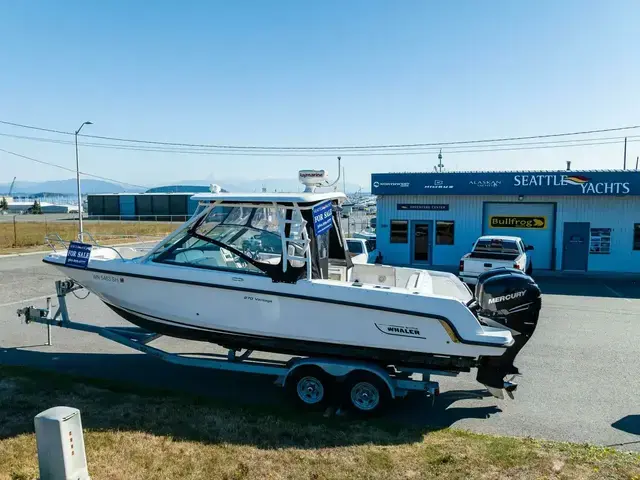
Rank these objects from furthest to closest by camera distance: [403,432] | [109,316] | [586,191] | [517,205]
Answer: [517,205] → [586,191] → [109,316] → [403,432]

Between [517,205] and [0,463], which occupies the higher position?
[517,205]

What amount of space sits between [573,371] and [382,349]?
340 cm

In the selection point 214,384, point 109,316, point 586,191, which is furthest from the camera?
point 586,191

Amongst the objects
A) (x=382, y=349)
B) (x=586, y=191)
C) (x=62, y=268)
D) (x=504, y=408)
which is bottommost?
(x=504, y=408)

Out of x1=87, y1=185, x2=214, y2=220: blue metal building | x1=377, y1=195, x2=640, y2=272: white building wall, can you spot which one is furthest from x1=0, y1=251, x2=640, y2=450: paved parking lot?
x1=87, y1=185, x2=214, y2=220: blue metal building

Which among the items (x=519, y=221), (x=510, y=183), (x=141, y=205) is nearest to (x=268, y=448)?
(x=510, y=183)

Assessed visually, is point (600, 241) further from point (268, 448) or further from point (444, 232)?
point (268, 448)

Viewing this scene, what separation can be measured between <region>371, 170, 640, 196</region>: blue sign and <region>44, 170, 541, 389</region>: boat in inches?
469

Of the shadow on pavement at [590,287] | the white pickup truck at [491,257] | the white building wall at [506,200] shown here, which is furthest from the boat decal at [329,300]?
the white building wall at [506,200]

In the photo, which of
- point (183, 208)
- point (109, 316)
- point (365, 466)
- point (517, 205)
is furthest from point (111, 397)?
point (183, 208)

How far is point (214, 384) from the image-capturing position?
21.5 feet

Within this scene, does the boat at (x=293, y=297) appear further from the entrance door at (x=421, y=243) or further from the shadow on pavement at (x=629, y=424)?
the entrance door at (x=421, y=243)

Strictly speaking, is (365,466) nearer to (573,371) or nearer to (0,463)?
(0,463)

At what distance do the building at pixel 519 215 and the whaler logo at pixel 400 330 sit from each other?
44.2ft
